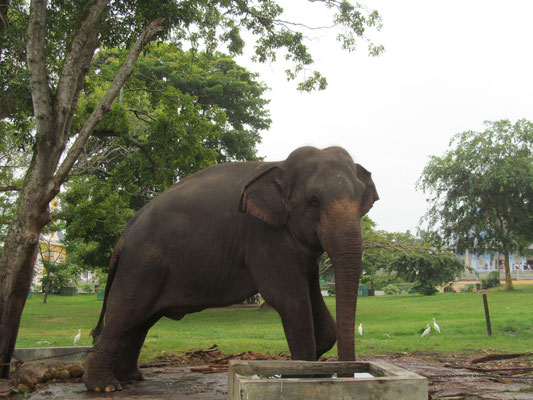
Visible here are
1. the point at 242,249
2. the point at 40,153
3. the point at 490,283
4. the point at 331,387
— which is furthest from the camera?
the point at 490,283

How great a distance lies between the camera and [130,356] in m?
6.48

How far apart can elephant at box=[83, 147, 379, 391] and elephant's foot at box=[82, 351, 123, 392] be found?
1 centimetres

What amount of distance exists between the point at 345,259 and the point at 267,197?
3.61 feet

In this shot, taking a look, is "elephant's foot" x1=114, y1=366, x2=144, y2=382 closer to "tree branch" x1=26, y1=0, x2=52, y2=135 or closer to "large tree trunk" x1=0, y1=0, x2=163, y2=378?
"large tree trunk" x1=0, y1=0, x2=163, y2=378

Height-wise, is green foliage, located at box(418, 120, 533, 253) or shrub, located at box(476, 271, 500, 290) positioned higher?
green foliage, located at box(418, 120, 533, 253)

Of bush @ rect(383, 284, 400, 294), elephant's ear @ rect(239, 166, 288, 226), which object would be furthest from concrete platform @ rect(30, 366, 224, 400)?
bush @ rect(383, 284, 400, 294)

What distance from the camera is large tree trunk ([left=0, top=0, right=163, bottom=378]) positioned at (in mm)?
7062

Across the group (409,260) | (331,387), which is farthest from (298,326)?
(409,260)

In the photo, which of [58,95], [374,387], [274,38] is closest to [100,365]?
[374,387]

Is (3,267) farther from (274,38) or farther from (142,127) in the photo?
(142,127)

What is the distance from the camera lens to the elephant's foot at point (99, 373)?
5.74 meters

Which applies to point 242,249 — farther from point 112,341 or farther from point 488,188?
point 488,188

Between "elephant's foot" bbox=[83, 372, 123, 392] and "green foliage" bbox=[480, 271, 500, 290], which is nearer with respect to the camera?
"elephant's foot" bbox=[83, 372, 123, 392]

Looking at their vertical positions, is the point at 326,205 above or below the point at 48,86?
below
